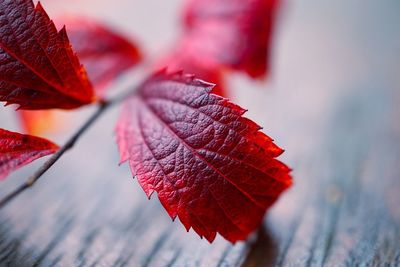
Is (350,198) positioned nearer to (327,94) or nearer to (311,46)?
(327,94)

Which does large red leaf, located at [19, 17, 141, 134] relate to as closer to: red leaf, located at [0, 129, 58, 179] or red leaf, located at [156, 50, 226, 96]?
red leaf, located at [156, 50, 226, 96]

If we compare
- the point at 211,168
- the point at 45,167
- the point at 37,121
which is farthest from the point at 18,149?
the point at 37,121

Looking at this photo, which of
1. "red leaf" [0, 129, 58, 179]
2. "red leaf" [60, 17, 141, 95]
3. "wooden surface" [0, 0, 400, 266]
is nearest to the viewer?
"red leaf" [0, 129, 58, 179]

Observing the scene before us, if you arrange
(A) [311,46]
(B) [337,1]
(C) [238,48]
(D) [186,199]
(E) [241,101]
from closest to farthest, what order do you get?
1. (D) [186,199]
2. (C) [238,48]
3. (E) [241,101]
4. (A) [311,46]
5. (B) [337,1]

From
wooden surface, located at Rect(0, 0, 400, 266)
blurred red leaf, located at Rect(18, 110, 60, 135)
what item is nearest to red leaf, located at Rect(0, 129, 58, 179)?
wooden surface, located at Rect(0, 0, 400, 266)

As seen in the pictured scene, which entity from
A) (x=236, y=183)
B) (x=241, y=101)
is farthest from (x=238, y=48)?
(x=236, y=183)

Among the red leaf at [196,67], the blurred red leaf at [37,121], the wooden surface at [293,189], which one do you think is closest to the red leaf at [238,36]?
the red leaf at [196,67]
